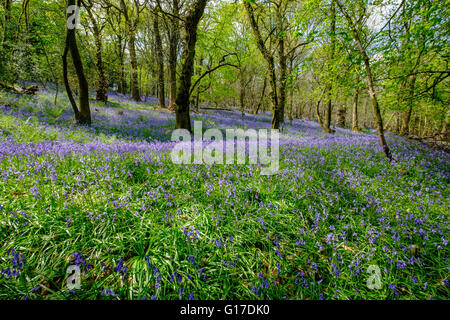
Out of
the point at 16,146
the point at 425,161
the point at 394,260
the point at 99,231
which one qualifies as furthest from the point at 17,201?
the point at 425,161

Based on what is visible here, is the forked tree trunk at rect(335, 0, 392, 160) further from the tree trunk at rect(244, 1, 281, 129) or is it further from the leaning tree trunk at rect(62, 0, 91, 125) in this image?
the leaning tree trunk at rect(62, 0, 91, 125)

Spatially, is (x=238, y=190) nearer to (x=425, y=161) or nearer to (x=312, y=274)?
(x=312, y=274)

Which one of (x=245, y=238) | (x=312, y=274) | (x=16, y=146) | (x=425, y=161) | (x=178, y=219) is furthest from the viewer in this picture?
(x=425, y=161)

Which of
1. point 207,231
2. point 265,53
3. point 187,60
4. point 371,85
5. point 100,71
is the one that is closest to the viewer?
point 207,231

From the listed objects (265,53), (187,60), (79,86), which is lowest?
(79,86)

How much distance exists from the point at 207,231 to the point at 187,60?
24.2ft

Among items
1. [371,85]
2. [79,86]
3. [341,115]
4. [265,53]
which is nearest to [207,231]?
[371,85]

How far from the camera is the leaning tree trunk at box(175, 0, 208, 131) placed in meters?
7.21

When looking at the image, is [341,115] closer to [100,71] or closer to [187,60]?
[187,60]

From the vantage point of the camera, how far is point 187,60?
25.5ft

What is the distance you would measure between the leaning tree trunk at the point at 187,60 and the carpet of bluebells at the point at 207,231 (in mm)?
4368

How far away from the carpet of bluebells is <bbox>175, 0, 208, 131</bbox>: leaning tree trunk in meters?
4.37

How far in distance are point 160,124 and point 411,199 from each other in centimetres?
1014

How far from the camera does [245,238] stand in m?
2.72
